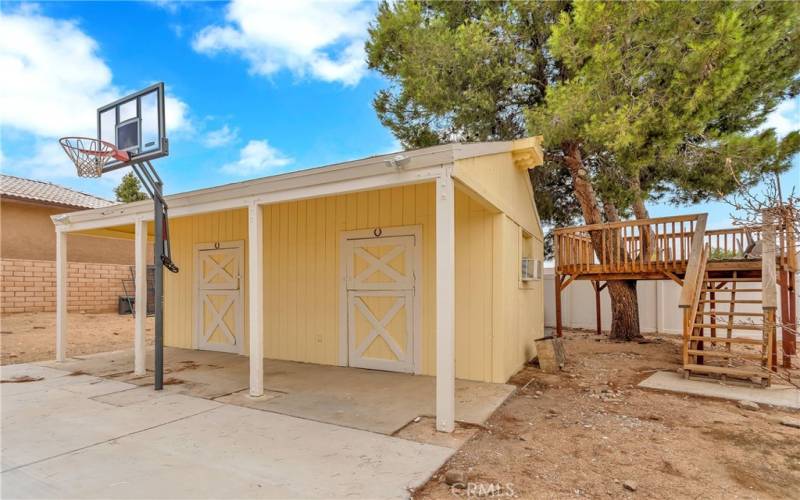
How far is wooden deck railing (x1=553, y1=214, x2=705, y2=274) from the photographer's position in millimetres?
6941

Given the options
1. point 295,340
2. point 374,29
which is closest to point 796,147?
point 374,29

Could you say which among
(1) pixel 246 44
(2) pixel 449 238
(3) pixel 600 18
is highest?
(1) pixel 246 44

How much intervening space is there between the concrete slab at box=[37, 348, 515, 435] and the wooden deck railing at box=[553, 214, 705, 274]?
12.8ft

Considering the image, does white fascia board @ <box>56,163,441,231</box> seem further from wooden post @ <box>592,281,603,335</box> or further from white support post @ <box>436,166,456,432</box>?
wooden post @ <box>592,281,603,335</box>

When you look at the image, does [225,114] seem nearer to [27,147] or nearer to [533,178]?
[27,147]

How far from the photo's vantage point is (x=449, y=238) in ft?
11.5

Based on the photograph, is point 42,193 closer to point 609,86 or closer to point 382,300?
point 382,300

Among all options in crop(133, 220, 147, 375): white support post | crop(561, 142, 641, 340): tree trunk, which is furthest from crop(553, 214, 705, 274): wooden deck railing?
crop(133, 220, 147, 375): white support post

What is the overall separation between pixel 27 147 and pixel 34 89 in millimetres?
4305

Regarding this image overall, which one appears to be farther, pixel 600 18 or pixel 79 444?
pixel 600 18

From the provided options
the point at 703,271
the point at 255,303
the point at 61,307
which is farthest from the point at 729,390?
the point at 61,307

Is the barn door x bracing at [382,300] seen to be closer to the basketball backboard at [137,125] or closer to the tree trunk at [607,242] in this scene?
the basketball backboard at [137,125]

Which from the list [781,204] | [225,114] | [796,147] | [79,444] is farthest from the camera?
[225,114]

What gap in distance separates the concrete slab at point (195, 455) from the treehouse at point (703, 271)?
4.51m
